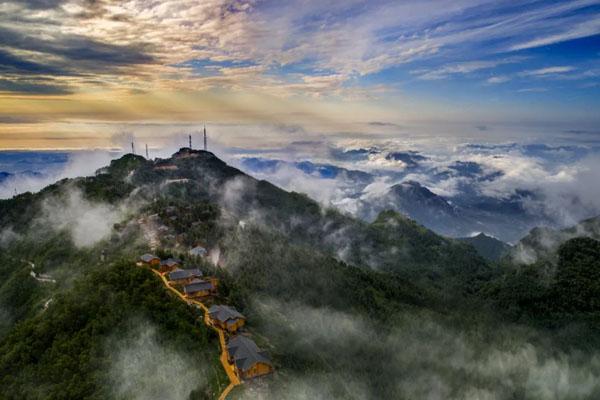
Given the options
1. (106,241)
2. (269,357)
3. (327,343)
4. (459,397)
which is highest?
(269,357)

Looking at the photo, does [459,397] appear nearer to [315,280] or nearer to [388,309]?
[388,309]

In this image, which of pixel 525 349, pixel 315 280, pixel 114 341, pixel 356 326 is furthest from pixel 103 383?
pixel 525 349

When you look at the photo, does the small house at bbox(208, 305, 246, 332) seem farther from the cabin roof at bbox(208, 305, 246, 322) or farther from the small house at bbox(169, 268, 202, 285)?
the small house at bbox(169, 268, 202, 285)

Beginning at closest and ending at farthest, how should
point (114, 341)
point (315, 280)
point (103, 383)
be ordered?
point (103, 383)
point (114, 341)
point (315, 280)

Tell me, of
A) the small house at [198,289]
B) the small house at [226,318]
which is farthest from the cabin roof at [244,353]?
the small house at [198,289]

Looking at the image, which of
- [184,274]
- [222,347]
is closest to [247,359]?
[222,347]

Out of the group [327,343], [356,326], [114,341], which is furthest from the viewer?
[356,326]
